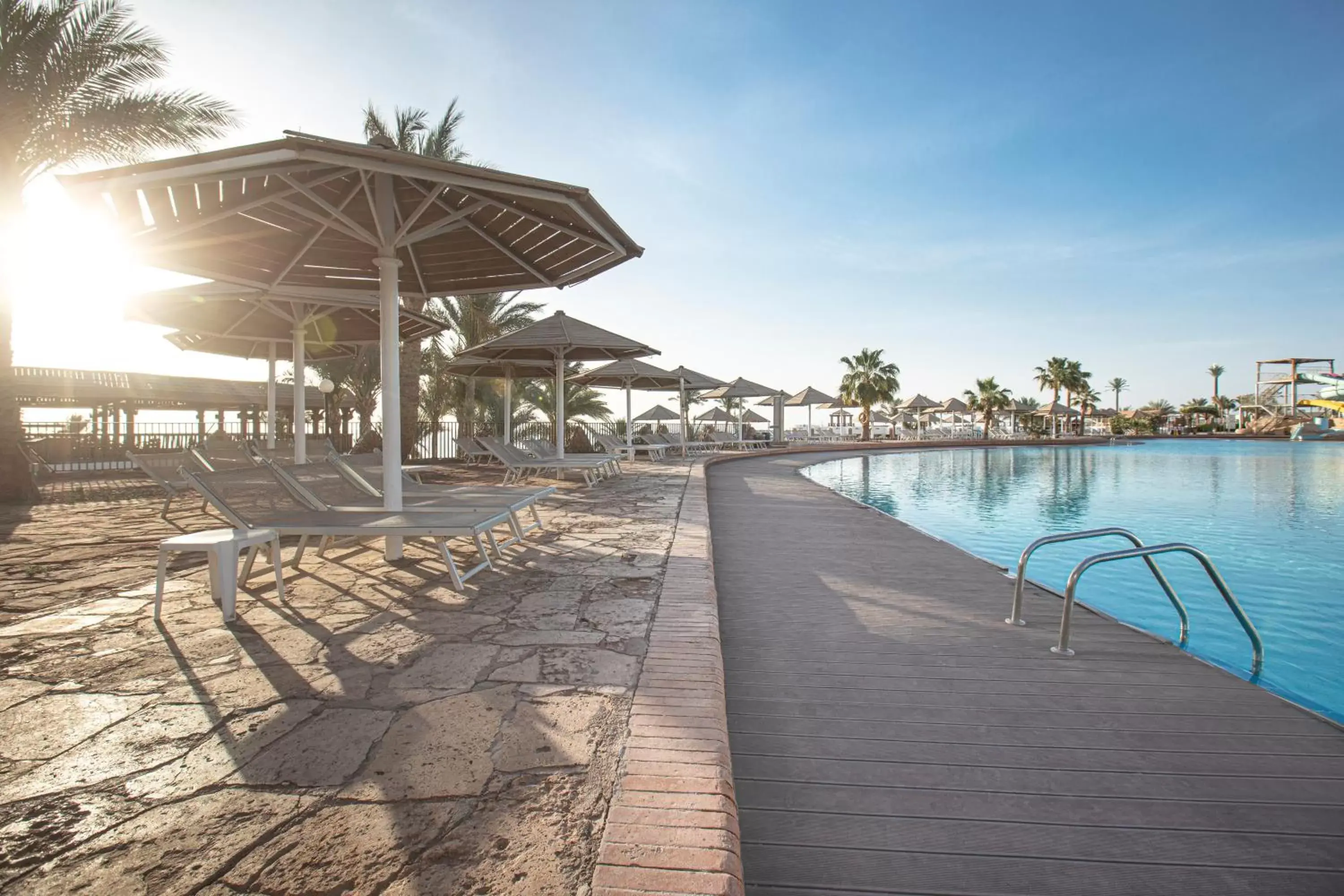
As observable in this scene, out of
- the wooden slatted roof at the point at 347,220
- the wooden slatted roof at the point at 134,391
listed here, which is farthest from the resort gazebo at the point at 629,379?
the wooden slatted roof at the point at 134,391

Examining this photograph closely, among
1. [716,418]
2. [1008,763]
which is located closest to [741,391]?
[716,418]

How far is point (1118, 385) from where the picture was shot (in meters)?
85.2

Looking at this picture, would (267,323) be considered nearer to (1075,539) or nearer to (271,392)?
(271,392)

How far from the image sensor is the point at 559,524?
253 inches

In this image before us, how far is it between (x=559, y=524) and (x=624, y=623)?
3413mm

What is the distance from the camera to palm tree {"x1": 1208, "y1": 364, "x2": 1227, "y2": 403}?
267 feet

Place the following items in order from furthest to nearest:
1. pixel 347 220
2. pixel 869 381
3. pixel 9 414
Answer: pixel 869 381 → pixel 9 414 → pixel 347 220

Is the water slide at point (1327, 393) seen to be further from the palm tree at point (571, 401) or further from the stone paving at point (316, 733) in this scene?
the stone paving at point (316, 733)

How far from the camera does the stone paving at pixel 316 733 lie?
1.42 meters

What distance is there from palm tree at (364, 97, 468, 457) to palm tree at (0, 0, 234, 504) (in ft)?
19.6

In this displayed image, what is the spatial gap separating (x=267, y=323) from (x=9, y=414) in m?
3.87

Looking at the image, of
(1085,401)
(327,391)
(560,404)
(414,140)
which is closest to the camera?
(560,404)

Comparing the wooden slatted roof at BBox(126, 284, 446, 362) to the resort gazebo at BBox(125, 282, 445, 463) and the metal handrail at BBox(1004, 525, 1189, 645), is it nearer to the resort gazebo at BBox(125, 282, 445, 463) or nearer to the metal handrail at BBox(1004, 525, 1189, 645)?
the resort gazebo at BBox(125, 282, 445, 463)

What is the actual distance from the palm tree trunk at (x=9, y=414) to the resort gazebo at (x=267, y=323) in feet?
6.23
